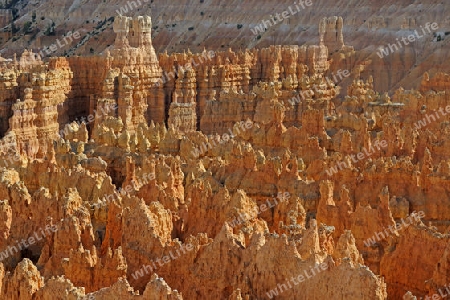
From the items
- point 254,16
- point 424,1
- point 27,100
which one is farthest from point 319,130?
point 254,16

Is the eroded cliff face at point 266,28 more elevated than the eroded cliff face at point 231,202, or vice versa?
the eroded cliff face at point 266,28

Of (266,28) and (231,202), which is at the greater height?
(266,28)

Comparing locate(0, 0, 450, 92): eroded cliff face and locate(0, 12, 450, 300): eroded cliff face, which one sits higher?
locate(0, 0, 450, 92): eroded cliff face

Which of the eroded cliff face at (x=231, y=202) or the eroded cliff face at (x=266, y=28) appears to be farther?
the eroded cliff face at (x=266, y=28)

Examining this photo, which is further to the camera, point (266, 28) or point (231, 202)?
point (266, 28)

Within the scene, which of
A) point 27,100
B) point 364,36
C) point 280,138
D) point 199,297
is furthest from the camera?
point 364,36

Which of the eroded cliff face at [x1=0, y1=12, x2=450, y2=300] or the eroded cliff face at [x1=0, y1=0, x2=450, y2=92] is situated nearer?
the eroded cliff face at [x1=0, y1=12, x2=450, y2=300]

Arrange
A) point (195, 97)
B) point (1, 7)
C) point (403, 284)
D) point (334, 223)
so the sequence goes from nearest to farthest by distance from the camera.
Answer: point (403, 284) < point (334, 223) < point (195, 97) < point (1, 7)

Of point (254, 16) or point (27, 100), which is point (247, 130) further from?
point (254, 16)
